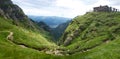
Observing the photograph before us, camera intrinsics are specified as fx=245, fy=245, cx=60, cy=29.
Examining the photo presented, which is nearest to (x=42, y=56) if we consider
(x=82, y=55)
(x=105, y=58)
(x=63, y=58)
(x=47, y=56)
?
(x=47, y=56)

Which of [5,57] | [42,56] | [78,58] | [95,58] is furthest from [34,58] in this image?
[95,58]

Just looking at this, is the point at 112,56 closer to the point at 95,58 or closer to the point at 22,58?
the point at 95,58

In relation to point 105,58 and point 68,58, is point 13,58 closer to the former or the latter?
point 68,58

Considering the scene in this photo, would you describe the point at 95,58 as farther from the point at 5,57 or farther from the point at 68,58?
the point at 5,57

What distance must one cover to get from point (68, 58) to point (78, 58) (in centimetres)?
860

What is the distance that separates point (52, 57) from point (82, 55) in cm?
2414

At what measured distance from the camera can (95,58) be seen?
19100cm

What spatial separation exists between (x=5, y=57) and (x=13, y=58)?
872cm

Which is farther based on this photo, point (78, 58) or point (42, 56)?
point (42, 56)

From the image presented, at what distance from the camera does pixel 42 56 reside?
19988cm

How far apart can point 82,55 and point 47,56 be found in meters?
28.2

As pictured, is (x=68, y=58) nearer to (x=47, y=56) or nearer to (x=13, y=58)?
(x=47, y=56)

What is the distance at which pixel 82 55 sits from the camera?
644 feet

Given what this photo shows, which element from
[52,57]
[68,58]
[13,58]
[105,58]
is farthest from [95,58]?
[13,58]
